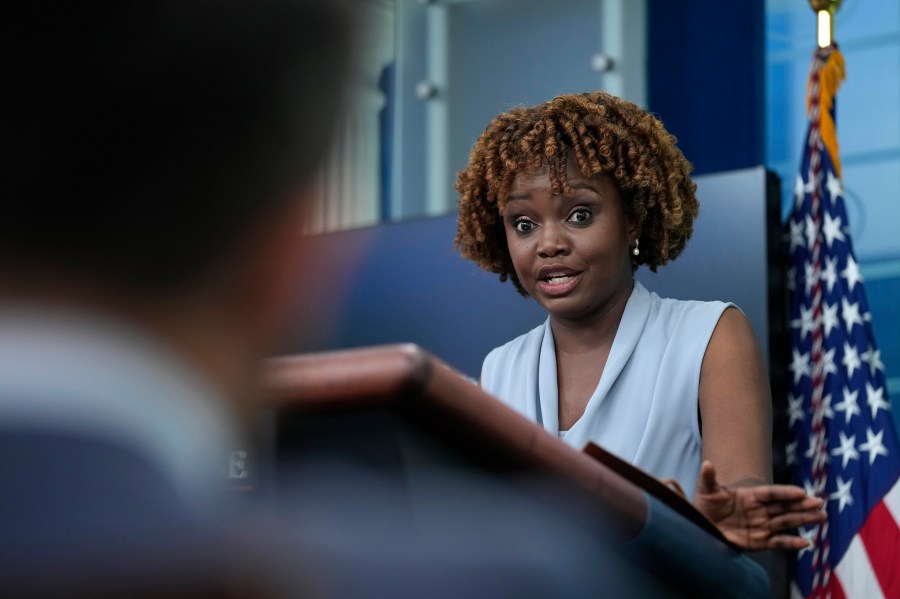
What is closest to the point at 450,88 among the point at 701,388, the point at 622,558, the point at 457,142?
the point at 457,142

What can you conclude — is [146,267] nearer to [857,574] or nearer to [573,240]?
[573,240]

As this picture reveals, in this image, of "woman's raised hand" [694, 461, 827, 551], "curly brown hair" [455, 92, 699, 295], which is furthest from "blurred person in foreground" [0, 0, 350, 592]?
"curly brown hair" [455, 92, 699, 295]

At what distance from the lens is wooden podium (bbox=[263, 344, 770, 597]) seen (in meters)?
0.25

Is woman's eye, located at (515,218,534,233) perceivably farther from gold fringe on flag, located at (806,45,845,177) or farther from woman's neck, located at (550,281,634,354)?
gold fringe on flag, located at (806,45,845,177)

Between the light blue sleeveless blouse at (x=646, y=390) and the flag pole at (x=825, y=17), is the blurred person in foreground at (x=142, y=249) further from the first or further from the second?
the flag pole at (x=825, y=17)

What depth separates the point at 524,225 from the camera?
1594 millimetres

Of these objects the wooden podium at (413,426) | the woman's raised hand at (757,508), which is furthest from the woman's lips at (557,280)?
the wooden podium at (413,426)

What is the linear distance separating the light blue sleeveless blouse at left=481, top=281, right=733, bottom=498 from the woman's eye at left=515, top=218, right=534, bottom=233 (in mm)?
158

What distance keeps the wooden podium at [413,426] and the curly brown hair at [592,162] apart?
107 cm

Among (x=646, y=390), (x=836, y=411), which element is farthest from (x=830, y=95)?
(x=646, y=390)

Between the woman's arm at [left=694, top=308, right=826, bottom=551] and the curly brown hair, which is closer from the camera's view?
the woman's arm at [left=694, top=308, right=826, bottom=551]

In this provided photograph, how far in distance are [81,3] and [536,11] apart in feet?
10.3

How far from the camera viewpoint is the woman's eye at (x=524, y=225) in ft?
5.22

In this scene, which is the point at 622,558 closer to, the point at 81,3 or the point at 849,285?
the point at 81,3
